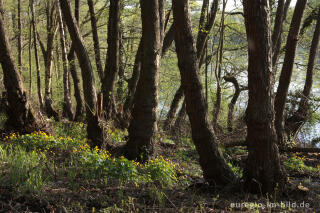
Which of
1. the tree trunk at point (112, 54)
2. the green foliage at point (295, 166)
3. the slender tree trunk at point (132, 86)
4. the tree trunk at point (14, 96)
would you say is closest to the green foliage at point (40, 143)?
the tree trunk at point (14, 96)

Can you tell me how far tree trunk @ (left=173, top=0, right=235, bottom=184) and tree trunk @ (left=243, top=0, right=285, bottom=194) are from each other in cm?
51

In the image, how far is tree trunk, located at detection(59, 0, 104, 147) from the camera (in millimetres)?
8047

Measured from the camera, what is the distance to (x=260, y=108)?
421cm

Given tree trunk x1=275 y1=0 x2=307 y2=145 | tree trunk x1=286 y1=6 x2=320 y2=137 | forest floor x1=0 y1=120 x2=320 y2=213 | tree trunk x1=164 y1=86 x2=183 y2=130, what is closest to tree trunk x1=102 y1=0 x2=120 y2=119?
tree trunk x1=164 y1=86 x2=183 y2=130

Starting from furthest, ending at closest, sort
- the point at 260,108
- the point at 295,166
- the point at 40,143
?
1. the point at 295,166
2. the point at 40,143
3. the point at 260,108

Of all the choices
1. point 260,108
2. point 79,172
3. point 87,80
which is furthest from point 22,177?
point 87,80

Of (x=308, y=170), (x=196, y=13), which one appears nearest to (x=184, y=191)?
(x=308, y=170)

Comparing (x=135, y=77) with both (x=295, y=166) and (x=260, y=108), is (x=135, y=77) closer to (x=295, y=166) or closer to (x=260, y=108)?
(x=295, y=166)

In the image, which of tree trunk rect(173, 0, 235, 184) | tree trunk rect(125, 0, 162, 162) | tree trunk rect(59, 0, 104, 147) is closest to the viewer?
tree trunk rect(173, 0, 235, 184)

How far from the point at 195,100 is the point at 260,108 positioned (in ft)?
3.42

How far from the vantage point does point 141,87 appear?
249 inches

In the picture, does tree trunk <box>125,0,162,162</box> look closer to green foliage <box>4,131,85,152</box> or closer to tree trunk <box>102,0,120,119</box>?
green foliage <box>4,131,85,152</box>

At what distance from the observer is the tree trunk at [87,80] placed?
8.05 meters

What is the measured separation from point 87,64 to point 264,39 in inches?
217
